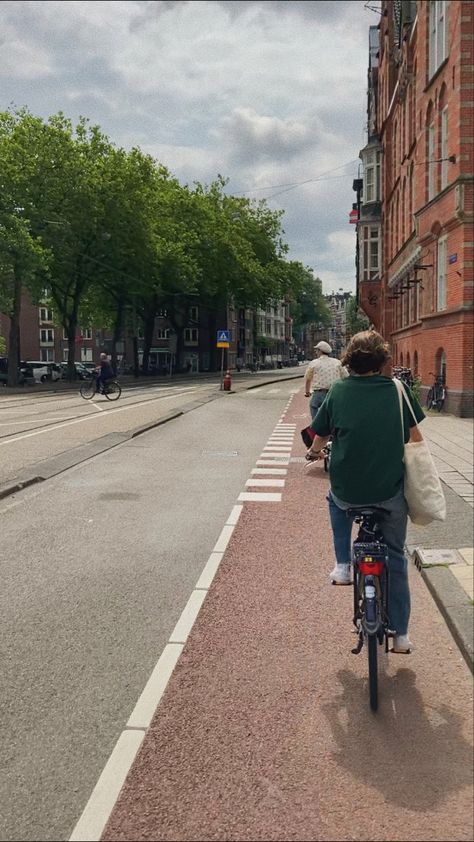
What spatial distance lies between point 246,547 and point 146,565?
105 centimetres

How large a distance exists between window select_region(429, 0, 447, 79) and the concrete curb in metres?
20.2

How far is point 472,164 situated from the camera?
66.5 feet

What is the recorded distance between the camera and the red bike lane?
279 centimetres

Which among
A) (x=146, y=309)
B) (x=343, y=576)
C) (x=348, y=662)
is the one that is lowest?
(x=348, y=662)

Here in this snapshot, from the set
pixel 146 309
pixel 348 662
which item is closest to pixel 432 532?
pixel 348 662

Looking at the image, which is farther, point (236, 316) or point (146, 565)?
point (236, 316)

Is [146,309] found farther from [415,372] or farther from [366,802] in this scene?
[366,802]

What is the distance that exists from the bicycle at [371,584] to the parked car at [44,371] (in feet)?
156

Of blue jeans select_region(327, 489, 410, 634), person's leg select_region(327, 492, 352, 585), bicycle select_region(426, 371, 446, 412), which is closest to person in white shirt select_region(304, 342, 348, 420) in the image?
person's leg select_region(327, 492, 352, 585)

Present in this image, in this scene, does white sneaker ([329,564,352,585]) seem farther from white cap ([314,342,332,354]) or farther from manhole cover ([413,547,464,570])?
white cap ([314,342,332,354])

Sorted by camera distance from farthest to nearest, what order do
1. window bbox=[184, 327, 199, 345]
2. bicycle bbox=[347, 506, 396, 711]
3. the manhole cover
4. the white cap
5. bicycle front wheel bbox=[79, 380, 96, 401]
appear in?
window bbox=[184, 327, 199, 345] → bicycle front wheel bbox=[79, 380, 96, 401] → the white cap → the manhole cover → bicycle bbox=[347, 506, 396, 711]

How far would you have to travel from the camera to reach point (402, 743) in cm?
336

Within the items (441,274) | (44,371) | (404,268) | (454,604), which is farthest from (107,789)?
(44,371)

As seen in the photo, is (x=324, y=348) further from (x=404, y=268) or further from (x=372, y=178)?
(x=372, y=178)
